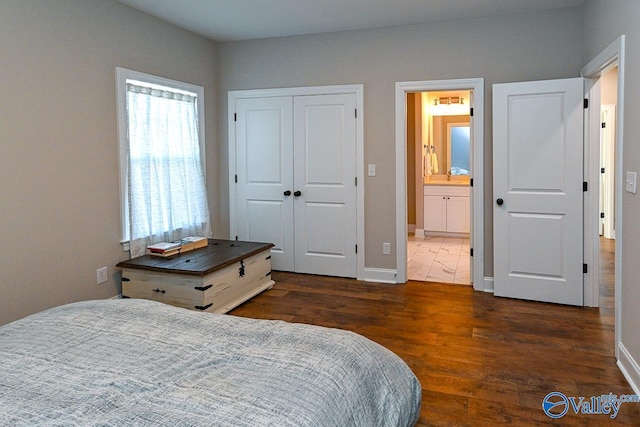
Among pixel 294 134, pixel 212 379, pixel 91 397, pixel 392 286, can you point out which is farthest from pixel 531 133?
pixel 91 397

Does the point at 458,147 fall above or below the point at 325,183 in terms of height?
above

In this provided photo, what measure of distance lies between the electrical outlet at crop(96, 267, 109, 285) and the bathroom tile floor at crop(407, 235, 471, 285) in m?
2.96

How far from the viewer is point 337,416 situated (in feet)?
4.49

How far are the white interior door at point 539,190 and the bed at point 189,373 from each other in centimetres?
257

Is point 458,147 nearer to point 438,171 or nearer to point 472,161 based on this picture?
point 438,171

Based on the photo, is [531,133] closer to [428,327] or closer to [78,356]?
[428,327]

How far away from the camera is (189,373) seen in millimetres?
1484

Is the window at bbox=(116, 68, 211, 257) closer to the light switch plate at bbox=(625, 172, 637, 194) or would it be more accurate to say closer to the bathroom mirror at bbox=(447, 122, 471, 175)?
the light switch plate at bbox=(625, 172, 637, 194)

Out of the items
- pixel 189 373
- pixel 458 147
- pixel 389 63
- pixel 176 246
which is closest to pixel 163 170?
pixel 176 246

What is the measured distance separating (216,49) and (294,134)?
1.35 meters

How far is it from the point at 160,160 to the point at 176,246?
84 cm

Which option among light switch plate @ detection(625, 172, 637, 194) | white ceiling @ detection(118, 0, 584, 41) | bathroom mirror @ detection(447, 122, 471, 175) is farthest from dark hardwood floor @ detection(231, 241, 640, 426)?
bathroom mirror @ detection(447, 122, 471, 175)

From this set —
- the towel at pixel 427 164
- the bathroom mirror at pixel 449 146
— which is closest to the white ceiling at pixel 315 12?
the towel at pixel 427 164

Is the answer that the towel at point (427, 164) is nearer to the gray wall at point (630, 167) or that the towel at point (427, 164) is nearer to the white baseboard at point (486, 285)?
the white baseboard at point (486, 285)
